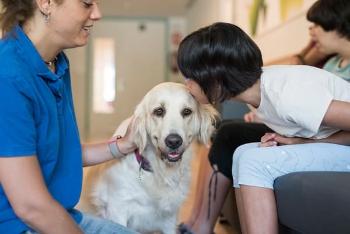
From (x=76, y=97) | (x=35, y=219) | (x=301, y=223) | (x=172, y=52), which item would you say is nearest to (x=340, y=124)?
(x=301, y=223)

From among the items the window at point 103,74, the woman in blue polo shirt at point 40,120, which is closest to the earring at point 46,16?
the woman in blue polo shirt at point 40,120

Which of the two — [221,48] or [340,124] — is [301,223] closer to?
[340,124]

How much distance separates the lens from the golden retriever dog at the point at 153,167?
154 centimetres

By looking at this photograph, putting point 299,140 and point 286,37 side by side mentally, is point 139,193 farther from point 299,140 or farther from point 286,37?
point 286,37

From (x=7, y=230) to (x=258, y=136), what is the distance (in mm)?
1170

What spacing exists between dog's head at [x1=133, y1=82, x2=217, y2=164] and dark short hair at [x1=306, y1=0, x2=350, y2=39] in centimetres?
69

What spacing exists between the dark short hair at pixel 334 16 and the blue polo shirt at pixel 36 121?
46.7 inches

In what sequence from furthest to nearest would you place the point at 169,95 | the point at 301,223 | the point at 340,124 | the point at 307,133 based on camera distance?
the point at 169,95
the point at 307,133
the point at 340,124
the point at 301,223

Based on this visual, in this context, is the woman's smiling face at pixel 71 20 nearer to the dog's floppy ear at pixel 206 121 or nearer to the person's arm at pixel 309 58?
the dog's floppy ear at pixel 206 121

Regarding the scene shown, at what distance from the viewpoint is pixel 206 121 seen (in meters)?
1.66

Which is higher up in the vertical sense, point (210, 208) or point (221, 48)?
point (221, 48)

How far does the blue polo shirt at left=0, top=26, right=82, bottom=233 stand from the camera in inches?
33.7

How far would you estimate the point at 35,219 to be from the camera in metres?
0.88

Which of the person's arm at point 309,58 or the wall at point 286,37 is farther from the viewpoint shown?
the wall at point 286,37
